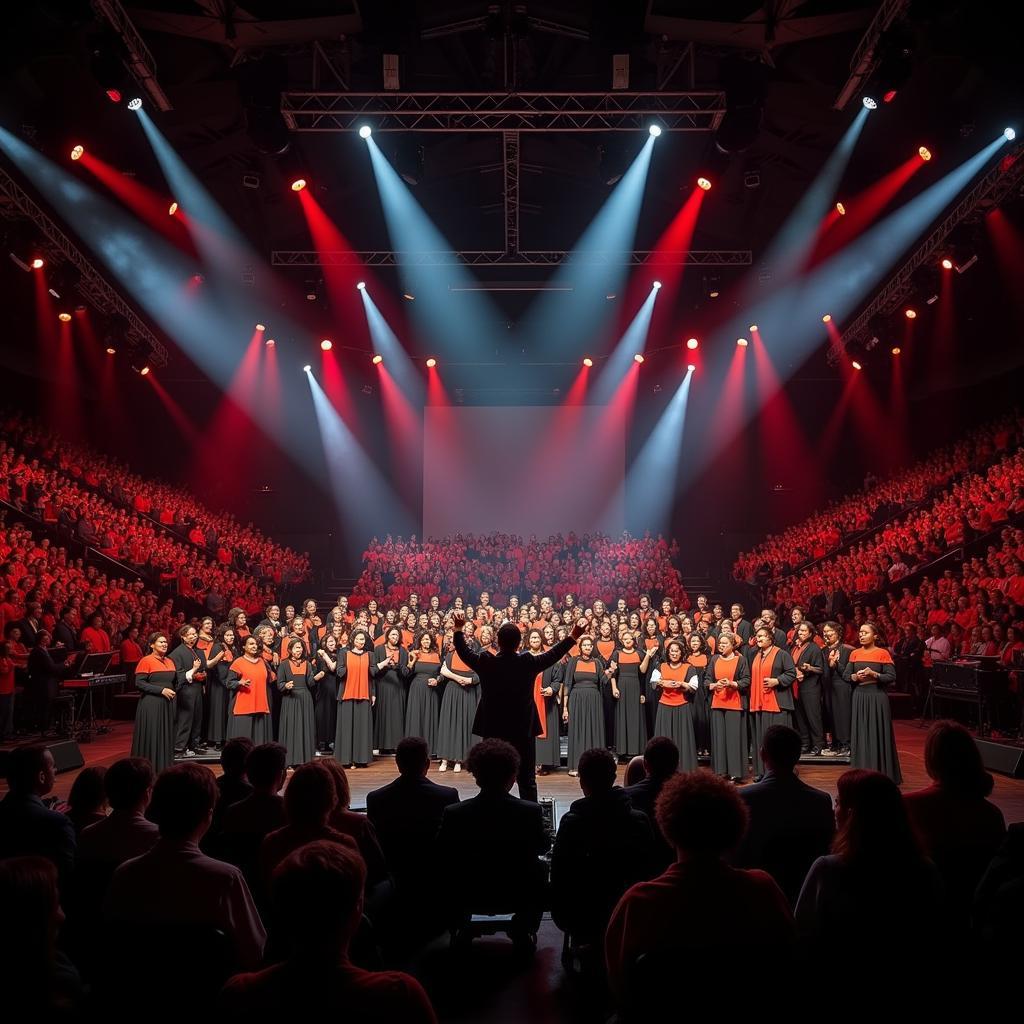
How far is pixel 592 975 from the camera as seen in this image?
385cm

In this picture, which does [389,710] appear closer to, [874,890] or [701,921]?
[874,890]

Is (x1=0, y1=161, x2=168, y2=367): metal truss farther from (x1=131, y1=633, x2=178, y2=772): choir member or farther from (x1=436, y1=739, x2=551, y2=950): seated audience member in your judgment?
(x1=436, y1=739, x2=551, y2=950): seated audience member

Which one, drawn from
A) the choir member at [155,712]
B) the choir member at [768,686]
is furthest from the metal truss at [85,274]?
the choir member at [768,686]

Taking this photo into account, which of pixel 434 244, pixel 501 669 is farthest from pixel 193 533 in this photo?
pixel 501 669

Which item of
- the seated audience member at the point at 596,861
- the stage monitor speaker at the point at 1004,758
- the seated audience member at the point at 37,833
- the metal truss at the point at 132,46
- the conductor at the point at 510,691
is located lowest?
the stage monitor speaker at the point at 1004,758

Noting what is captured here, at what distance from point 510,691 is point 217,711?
696 centimetres

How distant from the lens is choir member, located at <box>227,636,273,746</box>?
34.1 ft

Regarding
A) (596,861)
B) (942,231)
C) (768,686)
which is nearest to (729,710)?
(768,686)

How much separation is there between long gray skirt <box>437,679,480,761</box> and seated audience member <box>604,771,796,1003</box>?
28.8 ft

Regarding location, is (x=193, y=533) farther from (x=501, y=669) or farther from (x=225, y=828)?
(x=225, y=828)

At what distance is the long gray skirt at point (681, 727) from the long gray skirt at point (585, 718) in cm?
78

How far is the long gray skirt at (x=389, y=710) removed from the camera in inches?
464

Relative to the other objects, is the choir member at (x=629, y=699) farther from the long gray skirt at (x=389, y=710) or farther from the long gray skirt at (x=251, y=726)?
the long gray skirt at (x=251, y=726)

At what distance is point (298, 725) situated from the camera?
10750mm
